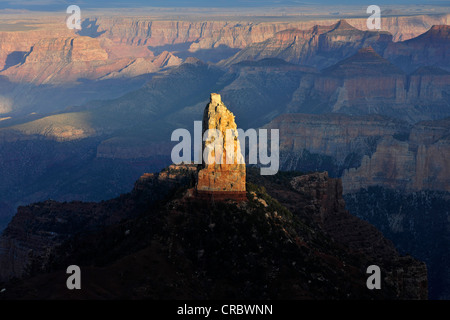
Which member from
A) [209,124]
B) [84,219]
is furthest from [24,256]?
[209,124]

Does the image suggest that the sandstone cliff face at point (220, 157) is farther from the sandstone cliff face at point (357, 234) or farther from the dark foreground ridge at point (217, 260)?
the sandstone cliff face at point (357, 234)

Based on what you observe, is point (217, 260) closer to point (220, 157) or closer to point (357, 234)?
point (220, 157)

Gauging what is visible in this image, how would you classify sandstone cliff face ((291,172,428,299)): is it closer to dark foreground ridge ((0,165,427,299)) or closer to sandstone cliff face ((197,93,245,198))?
dark foreground ridge ((0,165,427,299))

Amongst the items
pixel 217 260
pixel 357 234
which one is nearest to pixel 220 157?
pixel 217 260

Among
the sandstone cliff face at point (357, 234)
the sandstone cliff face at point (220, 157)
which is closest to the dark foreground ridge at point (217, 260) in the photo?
the sandstone cliff face at point (357, 234)

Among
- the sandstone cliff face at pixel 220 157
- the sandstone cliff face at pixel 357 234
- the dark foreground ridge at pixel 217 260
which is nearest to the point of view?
the dark foreground ridge at pixel 217 260

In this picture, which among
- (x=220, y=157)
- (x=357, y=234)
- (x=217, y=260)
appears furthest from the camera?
(x=357, y=234)

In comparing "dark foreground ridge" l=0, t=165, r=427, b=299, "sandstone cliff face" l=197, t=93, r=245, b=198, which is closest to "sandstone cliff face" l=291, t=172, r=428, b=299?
"dark foreground ridge" l=0, t=165, r=427, b=299
